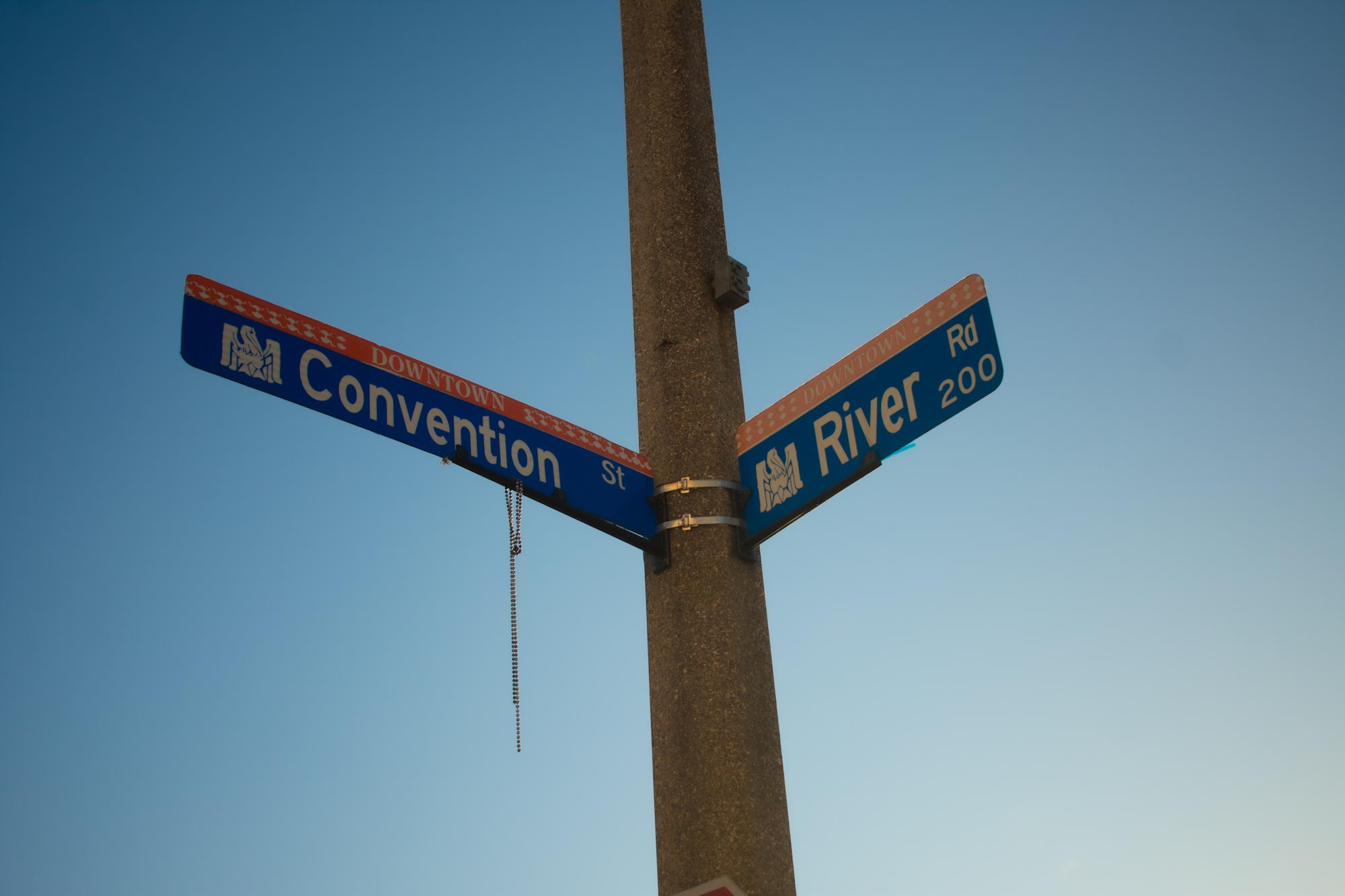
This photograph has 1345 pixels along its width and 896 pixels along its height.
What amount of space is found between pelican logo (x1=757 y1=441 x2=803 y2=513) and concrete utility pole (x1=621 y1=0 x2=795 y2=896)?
92mm

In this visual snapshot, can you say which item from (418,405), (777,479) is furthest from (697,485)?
(418,405)

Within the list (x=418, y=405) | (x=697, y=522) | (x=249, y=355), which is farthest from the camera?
(x=697, y=522)

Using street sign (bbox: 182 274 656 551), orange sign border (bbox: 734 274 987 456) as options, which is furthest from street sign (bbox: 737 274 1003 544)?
street sign (bbox: 182 274 656 551)

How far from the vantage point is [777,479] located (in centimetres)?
301

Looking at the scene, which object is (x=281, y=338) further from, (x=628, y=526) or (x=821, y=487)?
(x=821, y=487)

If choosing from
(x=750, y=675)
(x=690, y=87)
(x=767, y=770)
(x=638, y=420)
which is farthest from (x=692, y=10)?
(x=767, y=770)

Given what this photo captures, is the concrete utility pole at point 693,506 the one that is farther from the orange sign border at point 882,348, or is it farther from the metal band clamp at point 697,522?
the orange sign border at point 882,348

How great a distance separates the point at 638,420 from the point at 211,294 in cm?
129

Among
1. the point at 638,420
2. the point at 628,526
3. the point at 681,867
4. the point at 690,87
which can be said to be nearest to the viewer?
the point at 681,867

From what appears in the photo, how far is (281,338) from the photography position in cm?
268

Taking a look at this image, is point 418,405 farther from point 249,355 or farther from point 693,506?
point 693,506

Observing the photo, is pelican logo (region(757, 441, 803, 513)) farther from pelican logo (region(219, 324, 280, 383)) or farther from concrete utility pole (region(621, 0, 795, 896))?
pelican logo (region(219, 324, 280, 383))

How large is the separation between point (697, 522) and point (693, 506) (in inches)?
2.2

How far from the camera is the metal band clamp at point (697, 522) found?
2980 millimetres
